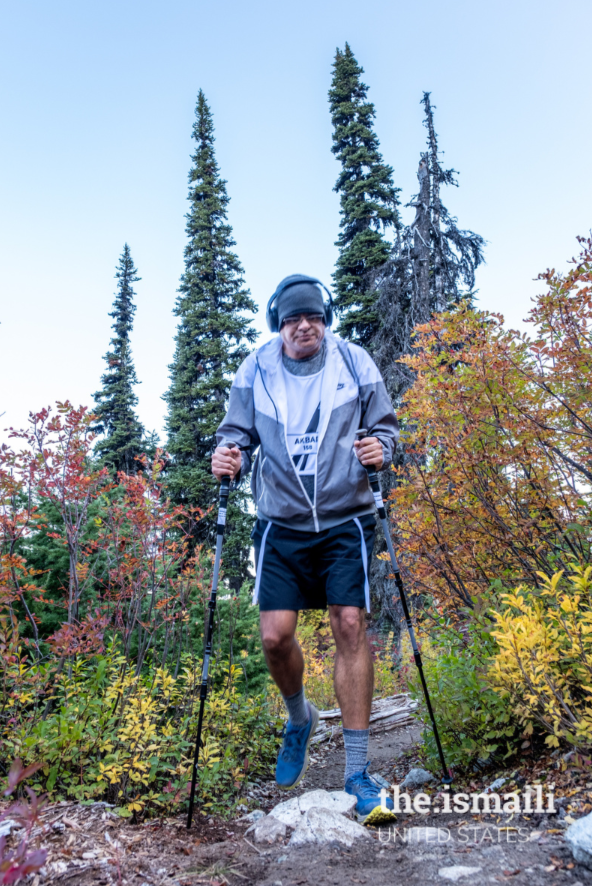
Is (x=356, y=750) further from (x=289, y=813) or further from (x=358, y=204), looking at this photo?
(x=358, y=204)

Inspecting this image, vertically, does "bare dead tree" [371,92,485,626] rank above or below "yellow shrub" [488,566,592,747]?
above

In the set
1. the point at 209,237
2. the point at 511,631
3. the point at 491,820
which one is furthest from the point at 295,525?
the point at 209,237

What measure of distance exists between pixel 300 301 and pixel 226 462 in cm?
94

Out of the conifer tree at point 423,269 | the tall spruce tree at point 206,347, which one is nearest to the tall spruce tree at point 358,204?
the conifer tree at point 423,269

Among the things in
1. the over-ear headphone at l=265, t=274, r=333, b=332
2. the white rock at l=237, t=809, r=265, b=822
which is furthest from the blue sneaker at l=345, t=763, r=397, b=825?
the over-ear headphone at l=265, t=274, r=333, b=332

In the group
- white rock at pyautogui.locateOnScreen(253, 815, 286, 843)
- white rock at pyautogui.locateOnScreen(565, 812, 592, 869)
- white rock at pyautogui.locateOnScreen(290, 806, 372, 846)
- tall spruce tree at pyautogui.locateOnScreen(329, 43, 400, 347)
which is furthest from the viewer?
tall spruce tree at pyautogui.locateOnScreen(329, 43, 400, 347)

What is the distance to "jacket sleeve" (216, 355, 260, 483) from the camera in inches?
132

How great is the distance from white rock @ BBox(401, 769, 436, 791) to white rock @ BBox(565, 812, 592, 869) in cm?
Answer: 166

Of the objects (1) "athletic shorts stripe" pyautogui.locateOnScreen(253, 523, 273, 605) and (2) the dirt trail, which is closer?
(2) the dirt trail

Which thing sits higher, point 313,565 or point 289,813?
point 313,565

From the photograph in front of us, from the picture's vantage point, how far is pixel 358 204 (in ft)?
52.2

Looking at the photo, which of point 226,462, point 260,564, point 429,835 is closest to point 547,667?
point 429,835

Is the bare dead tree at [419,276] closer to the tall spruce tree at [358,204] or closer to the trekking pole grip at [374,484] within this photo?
the tall spruce tree at [358,204]

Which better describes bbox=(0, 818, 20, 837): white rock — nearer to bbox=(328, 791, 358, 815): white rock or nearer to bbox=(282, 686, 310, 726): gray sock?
bbox=(328, 791, 358, 815): white rock
